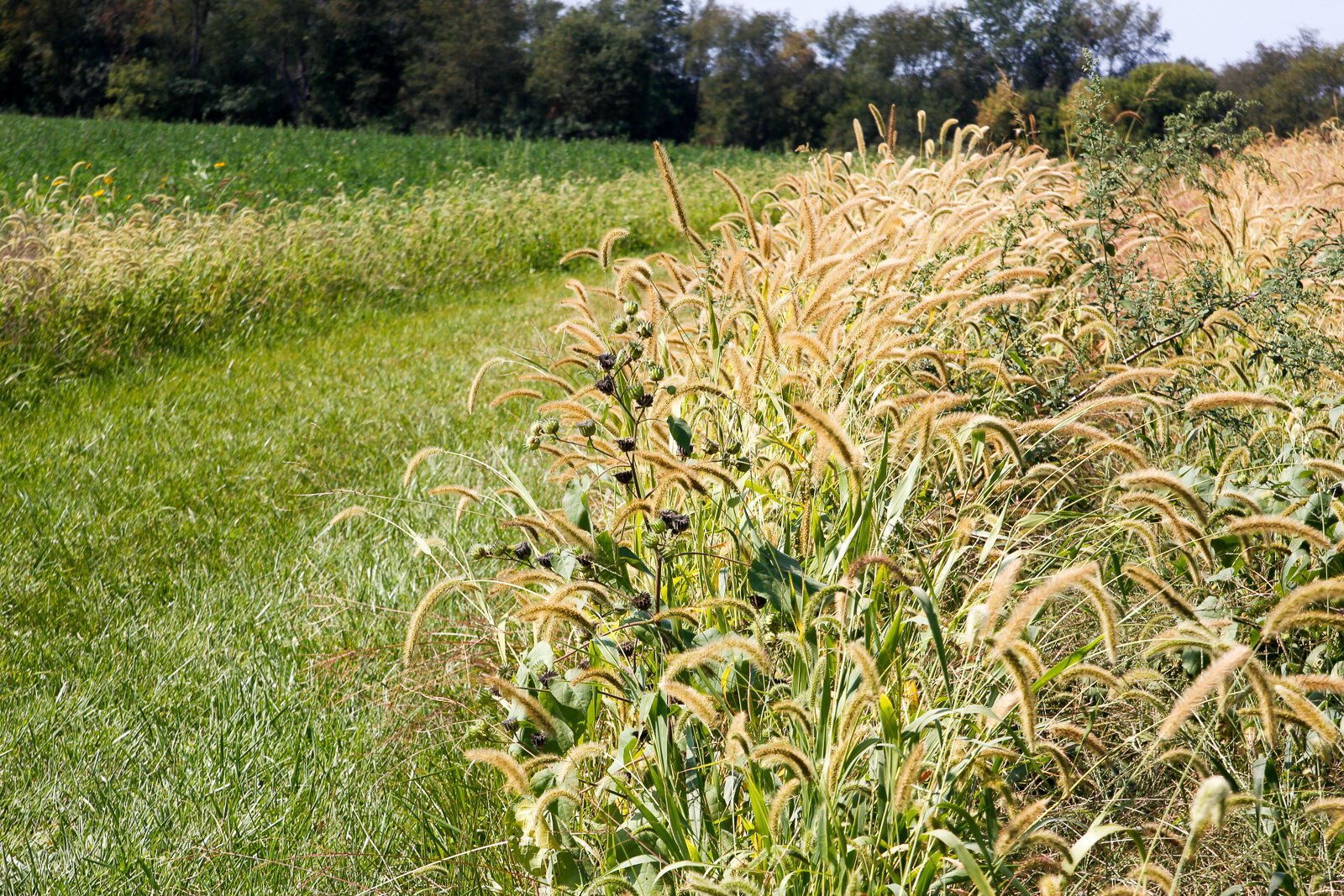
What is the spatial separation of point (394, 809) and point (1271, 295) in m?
2.82

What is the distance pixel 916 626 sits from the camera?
2.04 m

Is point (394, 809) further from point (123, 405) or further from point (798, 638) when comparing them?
point (123, 405)

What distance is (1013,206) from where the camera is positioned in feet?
11.3

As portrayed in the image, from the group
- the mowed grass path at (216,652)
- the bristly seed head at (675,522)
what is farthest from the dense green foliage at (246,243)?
the bristly seed head at (675,522)

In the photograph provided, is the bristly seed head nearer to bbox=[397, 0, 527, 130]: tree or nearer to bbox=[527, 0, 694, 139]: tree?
bbox=[397, 0, 527, 130]: tree

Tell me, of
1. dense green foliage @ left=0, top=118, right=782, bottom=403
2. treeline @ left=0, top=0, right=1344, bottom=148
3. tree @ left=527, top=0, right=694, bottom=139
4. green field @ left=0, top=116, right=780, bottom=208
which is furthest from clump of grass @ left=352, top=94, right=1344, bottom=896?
tree @ left=527, top=0, right=694, bottom=139

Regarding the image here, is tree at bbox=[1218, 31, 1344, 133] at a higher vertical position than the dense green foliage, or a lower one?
higher

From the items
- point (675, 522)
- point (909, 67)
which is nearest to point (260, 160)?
point (675, 522)

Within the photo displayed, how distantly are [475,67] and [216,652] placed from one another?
49303 millimetres

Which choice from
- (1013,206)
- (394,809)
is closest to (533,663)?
(394,809)

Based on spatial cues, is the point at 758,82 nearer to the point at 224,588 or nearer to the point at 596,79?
the point at 596,79

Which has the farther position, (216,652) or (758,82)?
(758,82)

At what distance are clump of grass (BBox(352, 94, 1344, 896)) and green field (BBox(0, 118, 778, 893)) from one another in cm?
36

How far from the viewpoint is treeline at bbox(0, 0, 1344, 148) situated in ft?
143
